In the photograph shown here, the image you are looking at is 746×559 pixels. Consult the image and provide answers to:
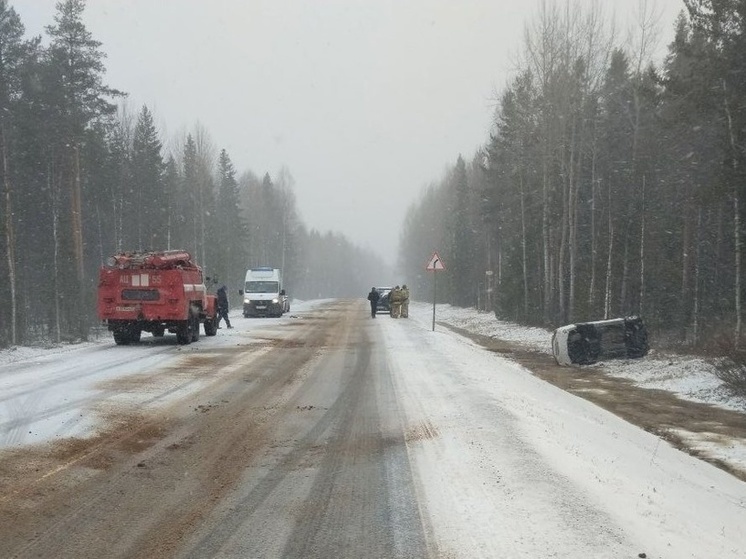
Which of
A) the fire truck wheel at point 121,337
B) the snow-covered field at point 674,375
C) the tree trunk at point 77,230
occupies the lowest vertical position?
the snow-covered field at point 674,375

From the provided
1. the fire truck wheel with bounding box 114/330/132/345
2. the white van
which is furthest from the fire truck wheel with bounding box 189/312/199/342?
the white van

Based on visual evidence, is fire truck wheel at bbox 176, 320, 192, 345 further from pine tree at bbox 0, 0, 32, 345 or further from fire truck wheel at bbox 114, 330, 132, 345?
pine tree at bbox 0, 0, 32, 345

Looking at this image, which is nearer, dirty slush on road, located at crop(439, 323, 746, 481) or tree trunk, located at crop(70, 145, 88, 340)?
dirty slush on road, located at crop(439, 323, 746, 481)

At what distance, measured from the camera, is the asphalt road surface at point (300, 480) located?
13.3ft

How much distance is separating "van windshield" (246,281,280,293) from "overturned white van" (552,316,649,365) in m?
26.0

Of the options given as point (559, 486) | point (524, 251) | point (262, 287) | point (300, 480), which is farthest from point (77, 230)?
point (559, 486)

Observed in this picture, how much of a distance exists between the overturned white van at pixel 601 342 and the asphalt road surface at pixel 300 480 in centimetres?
603

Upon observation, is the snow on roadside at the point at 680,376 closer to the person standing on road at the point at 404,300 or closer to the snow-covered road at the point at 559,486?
the snow-covered road at the point at 559,486

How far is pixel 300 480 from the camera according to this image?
5.45 m

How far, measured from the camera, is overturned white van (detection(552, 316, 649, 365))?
633 inches

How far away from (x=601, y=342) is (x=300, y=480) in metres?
12.5

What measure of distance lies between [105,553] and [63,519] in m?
0.77

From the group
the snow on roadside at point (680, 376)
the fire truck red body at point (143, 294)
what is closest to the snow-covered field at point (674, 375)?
the snow on roadside at point (680, 376)

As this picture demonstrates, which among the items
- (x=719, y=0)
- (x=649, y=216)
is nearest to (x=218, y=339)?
(x=719, y=0)
